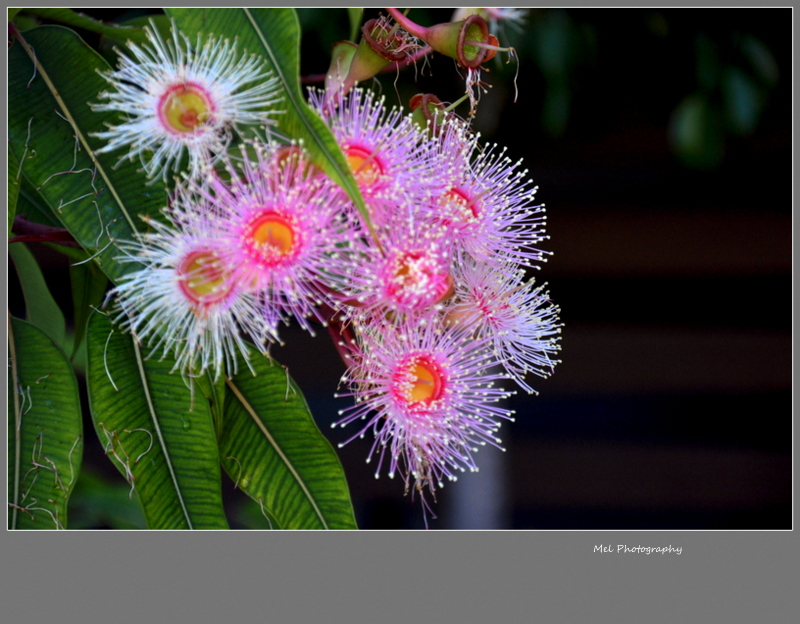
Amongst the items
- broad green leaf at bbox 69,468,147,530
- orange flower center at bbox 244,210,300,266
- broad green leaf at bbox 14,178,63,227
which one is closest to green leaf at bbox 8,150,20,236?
broad green leaf at bbox 14,178,63,227

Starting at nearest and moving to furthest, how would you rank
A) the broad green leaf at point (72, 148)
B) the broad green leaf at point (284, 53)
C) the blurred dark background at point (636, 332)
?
the broad green leaf at point (284, 53), the broad green leaf at point (72, 148), the blurred dark background at point (636, 332)

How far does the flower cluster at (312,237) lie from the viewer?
49cm

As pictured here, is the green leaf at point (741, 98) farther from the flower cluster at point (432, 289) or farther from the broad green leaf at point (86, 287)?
the broad green leaf at point (86, 287)

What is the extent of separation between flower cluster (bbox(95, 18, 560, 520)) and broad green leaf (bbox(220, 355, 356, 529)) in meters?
0.07

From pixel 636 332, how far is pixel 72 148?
1.36 m

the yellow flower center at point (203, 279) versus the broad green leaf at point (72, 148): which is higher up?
the broad green leaf at point (72, 148)

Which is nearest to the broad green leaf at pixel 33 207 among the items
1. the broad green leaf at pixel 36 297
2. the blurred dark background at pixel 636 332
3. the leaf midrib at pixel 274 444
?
the broad green leaf at pixel 36 297

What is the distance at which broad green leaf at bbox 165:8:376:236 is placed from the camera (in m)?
0.45

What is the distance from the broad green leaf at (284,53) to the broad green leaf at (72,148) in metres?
0.12

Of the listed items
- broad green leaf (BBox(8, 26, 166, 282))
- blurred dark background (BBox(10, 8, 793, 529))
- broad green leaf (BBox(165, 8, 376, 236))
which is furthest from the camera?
blurred dark background (BBox(10, 8, 793, 529))

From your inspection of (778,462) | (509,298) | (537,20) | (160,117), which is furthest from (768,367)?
(160,117)

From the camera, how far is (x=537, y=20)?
116cm

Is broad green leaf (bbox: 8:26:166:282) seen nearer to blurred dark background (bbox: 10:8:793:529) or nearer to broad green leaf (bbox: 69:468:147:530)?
broad green leaf (bbox: 69:468:147:530)

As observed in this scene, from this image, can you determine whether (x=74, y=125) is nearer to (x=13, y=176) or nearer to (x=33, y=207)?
(x=13, y=176)
